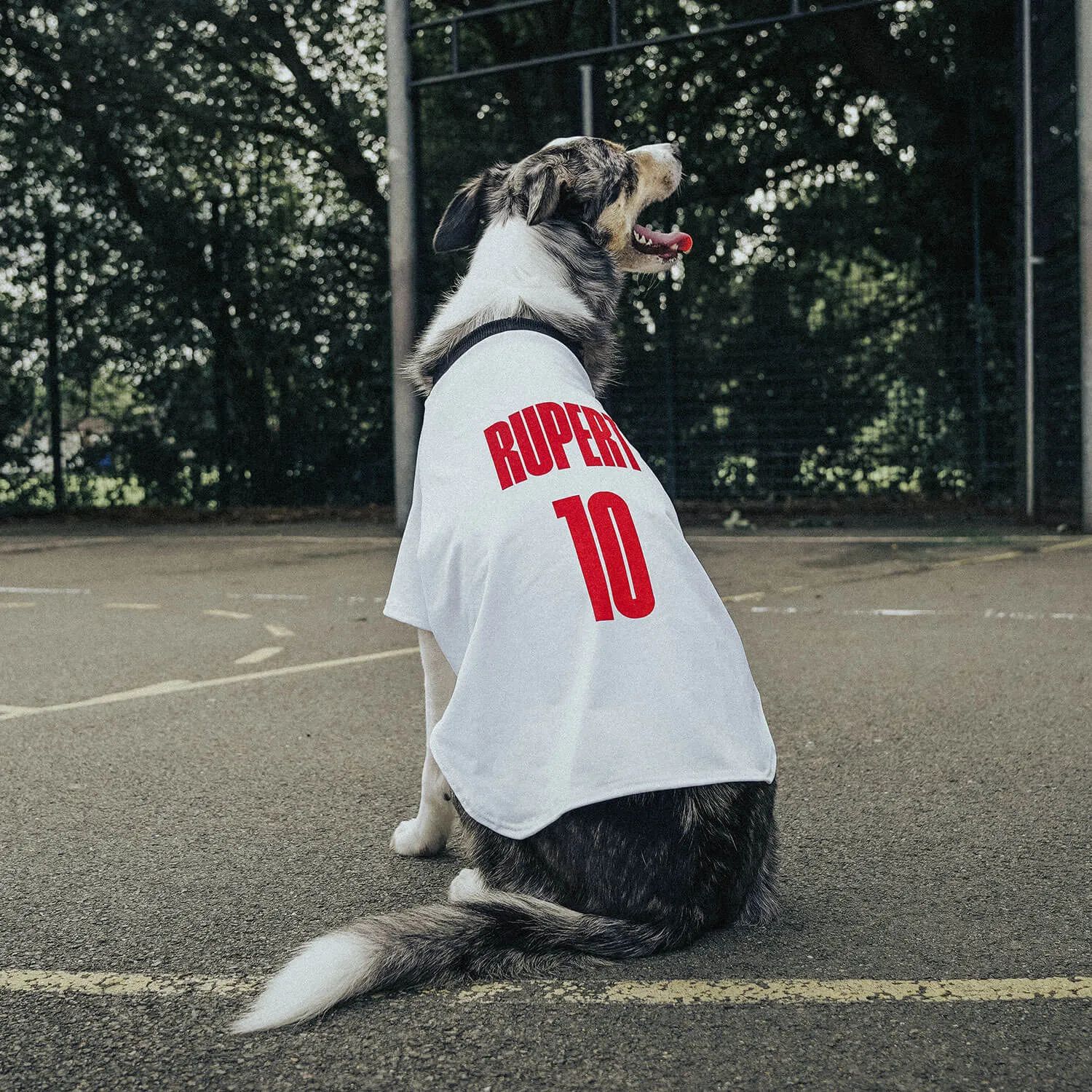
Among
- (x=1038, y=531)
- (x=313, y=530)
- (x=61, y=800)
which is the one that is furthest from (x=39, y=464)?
(x=61, y=800)

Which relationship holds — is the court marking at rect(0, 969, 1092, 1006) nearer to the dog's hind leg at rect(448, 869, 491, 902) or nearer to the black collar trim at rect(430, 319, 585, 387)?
the dog's hind leg at rect(448, 869, 491, 902)

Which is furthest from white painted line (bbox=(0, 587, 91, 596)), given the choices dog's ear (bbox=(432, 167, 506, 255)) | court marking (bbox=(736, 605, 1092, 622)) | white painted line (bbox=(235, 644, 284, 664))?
dog's ear (bbox=(432, 167, 506, 255))

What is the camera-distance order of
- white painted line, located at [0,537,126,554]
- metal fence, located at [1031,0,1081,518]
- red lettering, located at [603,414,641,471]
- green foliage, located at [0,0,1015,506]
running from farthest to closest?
green foliage, located at [0,0,1015,506], white painted line, located at [0,537,126,554], metal fence, located at [1031,0,1081,518], red lettering, located at [603,414,641,471]

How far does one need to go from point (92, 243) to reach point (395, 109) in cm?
441

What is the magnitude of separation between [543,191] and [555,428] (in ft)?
3.10

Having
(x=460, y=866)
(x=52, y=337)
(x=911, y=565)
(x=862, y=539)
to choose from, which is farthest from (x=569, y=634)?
(x=52, y=337)

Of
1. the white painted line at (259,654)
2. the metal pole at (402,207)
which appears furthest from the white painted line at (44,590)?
the metal pole at (402,207)

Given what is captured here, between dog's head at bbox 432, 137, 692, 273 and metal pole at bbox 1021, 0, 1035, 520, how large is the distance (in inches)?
327

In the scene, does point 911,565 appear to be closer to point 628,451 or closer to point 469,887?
point 628,451

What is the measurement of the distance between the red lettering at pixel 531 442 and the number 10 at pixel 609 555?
103 millimetres

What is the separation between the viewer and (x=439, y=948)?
2447mm

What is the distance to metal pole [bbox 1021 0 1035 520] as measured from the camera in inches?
447

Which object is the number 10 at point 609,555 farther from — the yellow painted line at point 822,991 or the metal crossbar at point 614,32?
the metal crossbar at point 614,32

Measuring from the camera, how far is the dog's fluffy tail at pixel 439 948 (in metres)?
2.32
